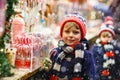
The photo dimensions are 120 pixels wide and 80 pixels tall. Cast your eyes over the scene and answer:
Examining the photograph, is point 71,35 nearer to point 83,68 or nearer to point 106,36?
point 83,68

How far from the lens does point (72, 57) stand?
4844 mm

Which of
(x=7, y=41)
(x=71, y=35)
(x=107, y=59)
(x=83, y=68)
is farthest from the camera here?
(x=107, y=59)

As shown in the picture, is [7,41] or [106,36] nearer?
[7,41]

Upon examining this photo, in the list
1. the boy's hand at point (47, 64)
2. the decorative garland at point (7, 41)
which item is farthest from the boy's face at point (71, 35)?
the decorative garland at point (7, 41)

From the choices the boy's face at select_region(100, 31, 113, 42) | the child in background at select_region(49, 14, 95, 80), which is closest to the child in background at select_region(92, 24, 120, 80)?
the boy's face at select_region(100, 31, 113, 42)

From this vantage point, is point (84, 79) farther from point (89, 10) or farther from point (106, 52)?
point (89, 10)

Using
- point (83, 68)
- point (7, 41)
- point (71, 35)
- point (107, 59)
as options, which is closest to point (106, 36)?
point (107, 59)

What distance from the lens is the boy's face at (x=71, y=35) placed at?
4.93 metres

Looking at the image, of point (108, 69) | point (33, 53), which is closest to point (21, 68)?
point (33, 53)

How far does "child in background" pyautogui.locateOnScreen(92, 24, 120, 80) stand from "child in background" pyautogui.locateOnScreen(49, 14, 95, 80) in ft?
6.89

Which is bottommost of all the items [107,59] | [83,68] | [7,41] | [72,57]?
[107,59]

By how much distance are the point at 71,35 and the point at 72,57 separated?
23 cm

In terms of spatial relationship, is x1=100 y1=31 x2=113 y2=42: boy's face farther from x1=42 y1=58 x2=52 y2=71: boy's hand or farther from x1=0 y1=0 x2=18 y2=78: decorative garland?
x1=0 y1=0 x2=18 y2=78: decorative garland

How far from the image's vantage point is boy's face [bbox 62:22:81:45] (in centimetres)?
493
